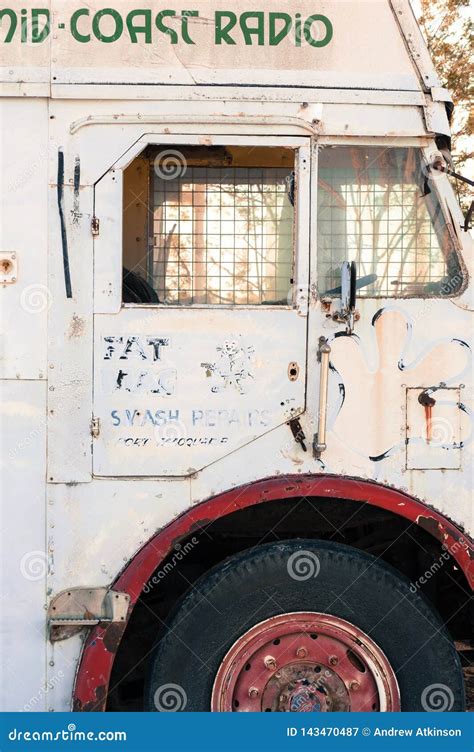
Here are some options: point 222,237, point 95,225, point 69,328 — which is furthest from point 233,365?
point 95,225

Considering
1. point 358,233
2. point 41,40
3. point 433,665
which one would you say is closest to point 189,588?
point 433,665

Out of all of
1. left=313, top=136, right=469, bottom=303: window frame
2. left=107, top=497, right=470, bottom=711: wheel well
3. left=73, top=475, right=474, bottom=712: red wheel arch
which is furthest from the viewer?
left=107, top=497, right=470, bottom=711: wheel well

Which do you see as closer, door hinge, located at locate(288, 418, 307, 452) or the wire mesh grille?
door hinge, located at locate(288, 418, 307, 452)

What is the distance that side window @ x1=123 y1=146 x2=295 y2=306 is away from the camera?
11.4 ft

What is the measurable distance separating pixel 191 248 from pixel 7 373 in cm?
87

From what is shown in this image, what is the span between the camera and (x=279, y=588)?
3.36m

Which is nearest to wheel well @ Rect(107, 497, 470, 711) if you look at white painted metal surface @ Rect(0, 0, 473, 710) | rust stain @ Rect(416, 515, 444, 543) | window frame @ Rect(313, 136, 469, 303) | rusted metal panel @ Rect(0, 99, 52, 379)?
rust stain @ Rect(416, 515, 444, 543)

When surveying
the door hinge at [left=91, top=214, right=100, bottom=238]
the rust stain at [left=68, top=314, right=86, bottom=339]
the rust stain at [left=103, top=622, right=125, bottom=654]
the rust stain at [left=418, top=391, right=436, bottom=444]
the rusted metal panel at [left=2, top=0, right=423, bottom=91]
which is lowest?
the rust stain at [left=103, top=622, right=125, bottom=654]

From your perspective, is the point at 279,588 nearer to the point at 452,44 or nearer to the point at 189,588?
the point at 189,588

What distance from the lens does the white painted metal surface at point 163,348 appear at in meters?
3.36

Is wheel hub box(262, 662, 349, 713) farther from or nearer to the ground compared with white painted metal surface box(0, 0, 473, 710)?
nearer to the ground

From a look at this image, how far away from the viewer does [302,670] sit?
3383mm

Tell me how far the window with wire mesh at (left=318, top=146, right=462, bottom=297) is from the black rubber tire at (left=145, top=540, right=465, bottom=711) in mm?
1083

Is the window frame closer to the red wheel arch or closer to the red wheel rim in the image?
the red wheel arch
